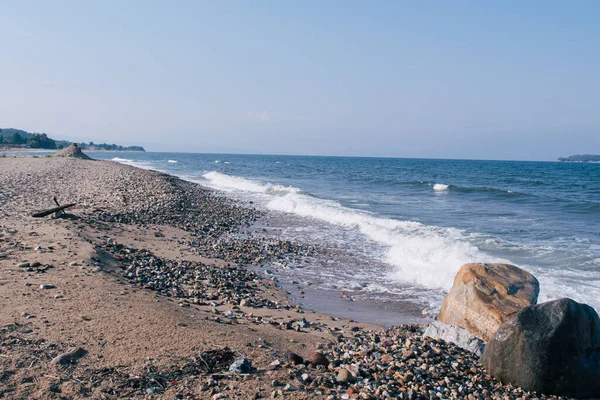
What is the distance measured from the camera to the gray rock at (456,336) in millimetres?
5781

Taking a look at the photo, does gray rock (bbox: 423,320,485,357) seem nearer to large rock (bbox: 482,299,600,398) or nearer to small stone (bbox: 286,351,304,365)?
large rock (bbox: 482,299,600,398)

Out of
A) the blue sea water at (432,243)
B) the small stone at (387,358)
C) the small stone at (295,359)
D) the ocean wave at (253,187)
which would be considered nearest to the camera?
the small stone at (295,359)

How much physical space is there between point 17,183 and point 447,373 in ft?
66.1

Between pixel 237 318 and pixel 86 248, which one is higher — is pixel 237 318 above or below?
below

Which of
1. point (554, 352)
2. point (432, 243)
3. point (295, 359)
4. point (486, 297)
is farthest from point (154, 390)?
point (432, 243)

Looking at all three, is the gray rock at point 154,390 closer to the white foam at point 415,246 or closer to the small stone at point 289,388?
the small stone at point 289,388

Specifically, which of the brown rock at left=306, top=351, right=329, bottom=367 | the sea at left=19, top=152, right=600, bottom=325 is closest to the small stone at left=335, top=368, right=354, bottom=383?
the brown rock at left=306, top=351, right=329, bottom=367

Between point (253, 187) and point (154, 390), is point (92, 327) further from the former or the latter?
point (253, 187)

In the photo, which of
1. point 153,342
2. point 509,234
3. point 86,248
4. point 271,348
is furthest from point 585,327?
point 509,234

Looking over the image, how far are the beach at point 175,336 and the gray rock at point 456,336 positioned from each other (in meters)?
0.22

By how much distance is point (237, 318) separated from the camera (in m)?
6.75

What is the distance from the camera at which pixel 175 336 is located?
525 centimetres

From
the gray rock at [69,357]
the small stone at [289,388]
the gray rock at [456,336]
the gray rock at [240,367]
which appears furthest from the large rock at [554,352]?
the gray rock at [69,357]

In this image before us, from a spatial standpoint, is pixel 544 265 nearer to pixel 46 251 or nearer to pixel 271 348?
pixel 271 348
